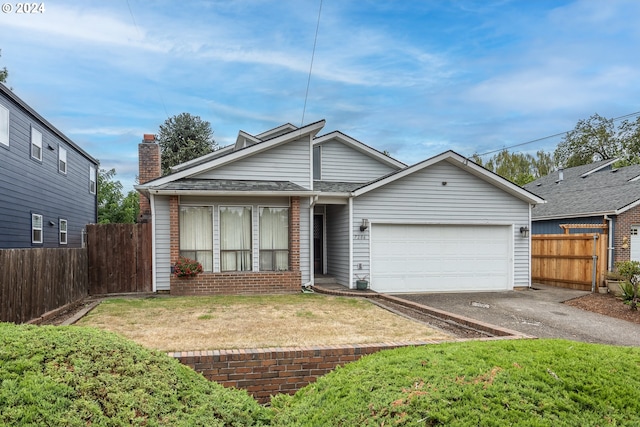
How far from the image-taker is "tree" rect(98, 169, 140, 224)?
29312mm

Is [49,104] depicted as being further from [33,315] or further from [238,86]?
[33,315]

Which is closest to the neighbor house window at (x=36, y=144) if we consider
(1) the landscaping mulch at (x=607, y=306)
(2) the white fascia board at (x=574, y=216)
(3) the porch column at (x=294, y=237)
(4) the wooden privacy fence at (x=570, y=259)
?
(3) the porch column at (x=294, y=237)

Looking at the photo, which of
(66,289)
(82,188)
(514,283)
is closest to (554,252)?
→ (514,283)

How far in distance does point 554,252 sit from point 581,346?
37.6 ft

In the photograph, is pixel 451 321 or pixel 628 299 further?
pixel 628 299

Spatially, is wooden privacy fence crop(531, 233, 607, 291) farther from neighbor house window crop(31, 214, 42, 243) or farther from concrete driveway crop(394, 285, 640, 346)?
neighbor house window crop(31, 214, 42, 243)

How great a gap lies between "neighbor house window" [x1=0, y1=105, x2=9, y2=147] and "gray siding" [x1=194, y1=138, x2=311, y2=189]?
552 cm

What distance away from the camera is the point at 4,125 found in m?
11.5

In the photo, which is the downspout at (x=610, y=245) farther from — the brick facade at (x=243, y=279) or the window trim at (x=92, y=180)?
the window trim at (x=92, y=180)

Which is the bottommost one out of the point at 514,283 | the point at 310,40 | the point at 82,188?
the point at 514,283

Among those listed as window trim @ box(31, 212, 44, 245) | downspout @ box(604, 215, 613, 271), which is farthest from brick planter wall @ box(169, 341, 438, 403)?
downspout @ box(604, 215, 613, 271)

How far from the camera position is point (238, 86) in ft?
50.7

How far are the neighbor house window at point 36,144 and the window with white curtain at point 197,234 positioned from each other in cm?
653

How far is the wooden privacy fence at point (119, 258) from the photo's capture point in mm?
11164
